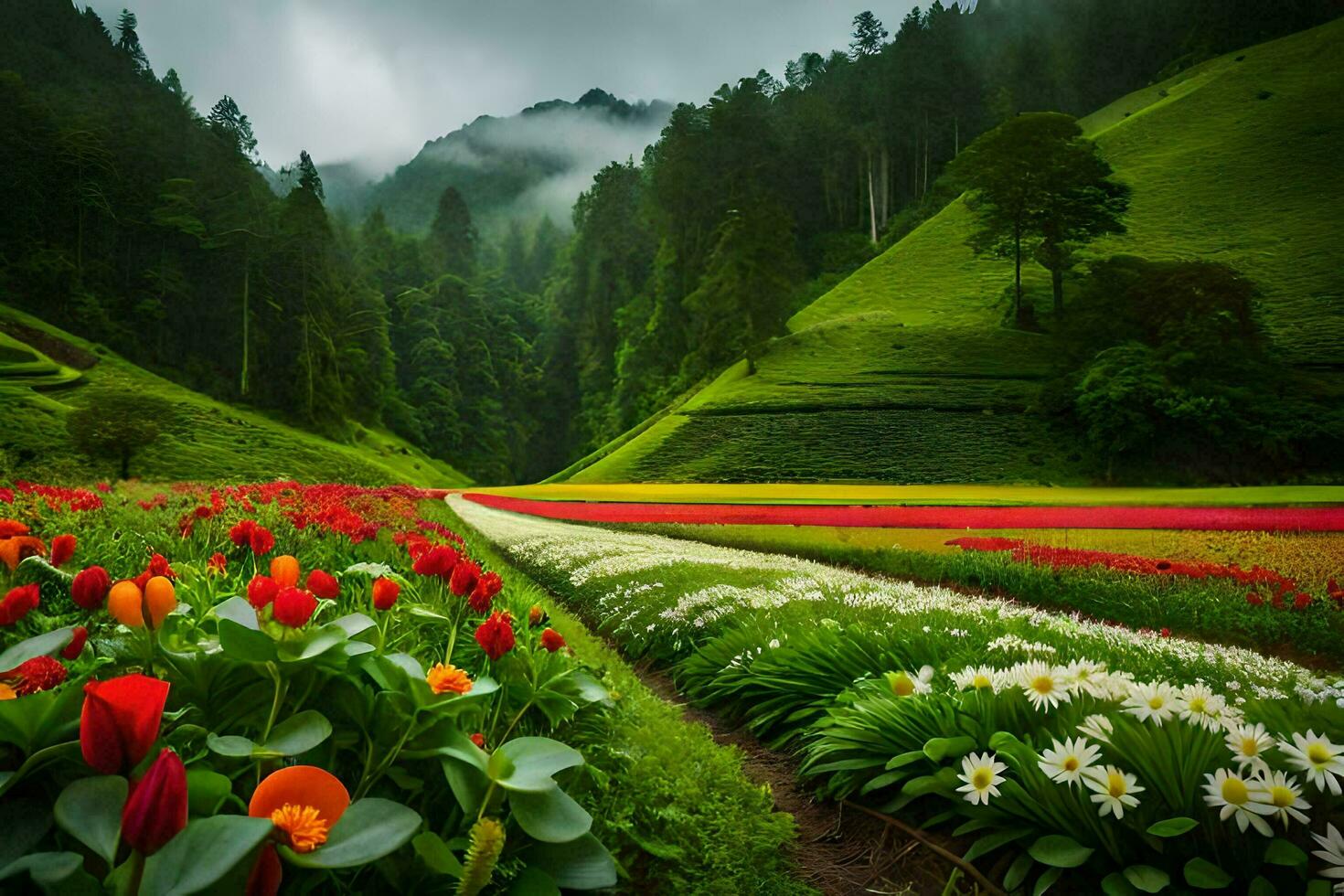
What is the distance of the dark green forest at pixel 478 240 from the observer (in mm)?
33438

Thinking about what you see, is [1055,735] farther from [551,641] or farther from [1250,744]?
[551,641]

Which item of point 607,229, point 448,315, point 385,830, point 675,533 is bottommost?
point 675,533

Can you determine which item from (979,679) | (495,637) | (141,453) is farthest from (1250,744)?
(141,453)

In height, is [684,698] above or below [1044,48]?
below

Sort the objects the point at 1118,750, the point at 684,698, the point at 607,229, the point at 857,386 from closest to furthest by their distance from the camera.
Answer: the point at 1118,750, the point at 684,698, the point at 857,386, the point at 607,229

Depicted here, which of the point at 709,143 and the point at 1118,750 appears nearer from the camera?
the point at 1118,750

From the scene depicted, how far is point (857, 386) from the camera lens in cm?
3191

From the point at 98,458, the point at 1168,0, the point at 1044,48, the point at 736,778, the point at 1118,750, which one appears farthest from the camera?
the point at 1044,48

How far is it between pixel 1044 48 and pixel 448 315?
60.1 metres

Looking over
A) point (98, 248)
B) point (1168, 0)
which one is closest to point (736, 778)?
point (98, 248)

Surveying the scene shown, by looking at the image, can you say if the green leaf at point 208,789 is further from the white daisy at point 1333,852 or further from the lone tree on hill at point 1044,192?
the lone tree on hill at point 1044,192

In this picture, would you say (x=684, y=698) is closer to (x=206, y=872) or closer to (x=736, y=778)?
(x=736, y=778)

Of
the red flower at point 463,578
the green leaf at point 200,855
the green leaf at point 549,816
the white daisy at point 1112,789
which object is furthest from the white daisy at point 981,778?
the green leaf at point 200,855

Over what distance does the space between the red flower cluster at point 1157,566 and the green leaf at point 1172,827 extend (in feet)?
14.8
